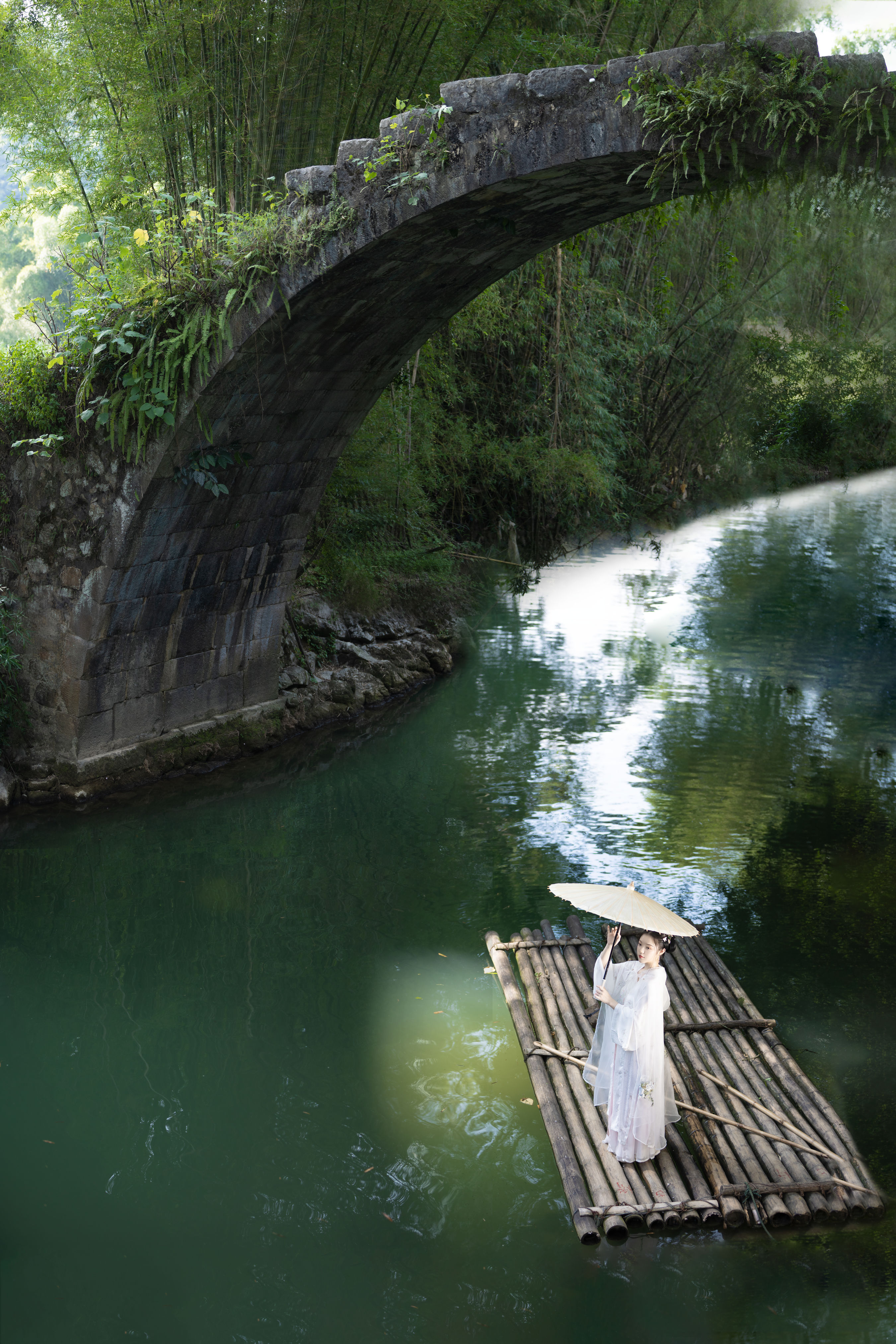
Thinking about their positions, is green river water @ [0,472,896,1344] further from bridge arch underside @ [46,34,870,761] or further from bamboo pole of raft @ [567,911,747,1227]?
bridge arch underside @ [46,34,870,761]

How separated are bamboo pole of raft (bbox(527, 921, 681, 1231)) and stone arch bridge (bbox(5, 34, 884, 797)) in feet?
11.5

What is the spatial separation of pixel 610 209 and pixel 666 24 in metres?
4.89

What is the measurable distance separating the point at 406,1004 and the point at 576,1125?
1237 mm

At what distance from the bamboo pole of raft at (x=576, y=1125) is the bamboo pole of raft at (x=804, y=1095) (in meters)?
0.80

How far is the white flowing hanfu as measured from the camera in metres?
3.82

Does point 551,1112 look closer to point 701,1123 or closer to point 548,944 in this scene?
point 701,1123

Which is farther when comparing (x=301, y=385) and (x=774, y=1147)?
(x=301, y=385)

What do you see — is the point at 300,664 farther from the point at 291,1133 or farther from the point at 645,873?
the point at 291,1133

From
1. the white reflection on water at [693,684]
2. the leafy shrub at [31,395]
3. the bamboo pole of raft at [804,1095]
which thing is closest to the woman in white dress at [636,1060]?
the bamboo pole of raft at [804,1095]

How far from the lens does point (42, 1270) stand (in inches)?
134

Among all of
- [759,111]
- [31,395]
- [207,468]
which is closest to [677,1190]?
[759,111]

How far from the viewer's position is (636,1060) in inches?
152

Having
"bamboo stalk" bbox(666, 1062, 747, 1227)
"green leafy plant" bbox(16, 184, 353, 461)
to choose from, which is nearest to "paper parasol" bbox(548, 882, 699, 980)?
"bamboo stalk" bbox(666, 1062, 747, 1227)

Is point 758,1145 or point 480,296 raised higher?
point 480,296
